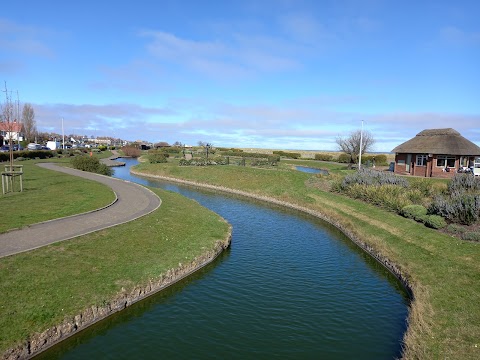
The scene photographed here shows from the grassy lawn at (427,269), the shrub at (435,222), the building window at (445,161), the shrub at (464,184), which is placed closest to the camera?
the grassy lawn at (427,269)

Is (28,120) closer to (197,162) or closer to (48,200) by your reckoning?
(197,162)

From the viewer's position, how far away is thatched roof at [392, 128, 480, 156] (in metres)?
46.4

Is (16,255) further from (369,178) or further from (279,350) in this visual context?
(369,178)

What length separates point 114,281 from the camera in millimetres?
14172

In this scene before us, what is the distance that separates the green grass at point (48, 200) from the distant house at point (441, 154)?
4098 centimetres

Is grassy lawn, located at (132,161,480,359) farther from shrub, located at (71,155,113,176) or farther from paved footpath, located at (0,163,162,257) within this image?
shrub, located at (71,155,113,176)

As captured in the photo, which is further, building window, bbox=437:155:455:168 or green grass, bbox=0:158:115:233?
building window, bbox=437:155:455:168

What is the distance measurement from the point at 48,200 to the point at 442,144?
47.0 meters

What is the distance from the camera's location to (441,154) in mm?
46781

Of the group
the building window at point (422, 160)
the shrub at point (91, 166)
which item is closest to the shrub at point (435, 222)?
the building window at point (422, 160)

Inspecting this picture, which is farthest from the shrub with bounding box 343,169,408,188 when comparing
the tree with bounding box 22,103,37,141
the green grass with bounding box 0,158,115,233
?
the tree with bounding box 22,103,37,141

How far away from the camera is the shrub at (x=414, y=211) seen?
82.7ft

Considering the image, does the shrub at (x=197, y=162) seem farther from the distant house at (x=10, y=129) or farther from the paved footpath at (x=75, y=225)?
the paved footpath at (x=75, y=225)

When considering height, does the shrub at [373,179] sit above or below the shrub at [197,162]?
below
